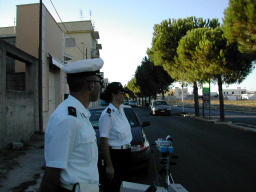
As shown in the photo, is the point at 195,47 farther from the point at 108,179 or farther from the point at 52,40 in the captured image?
the point at 108,179

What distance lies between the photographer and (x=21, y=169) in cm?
558

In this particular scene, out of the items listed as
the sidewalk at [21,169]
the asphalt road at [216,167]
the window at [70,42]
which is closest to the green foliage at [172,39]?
the asphalt road at [216,167]

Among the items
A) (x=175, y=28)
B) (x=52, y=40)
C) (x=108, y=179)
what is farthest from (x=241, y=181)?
(x=175, y=28)

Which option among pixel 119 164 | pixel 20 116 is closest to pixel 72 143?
pixel 119 164

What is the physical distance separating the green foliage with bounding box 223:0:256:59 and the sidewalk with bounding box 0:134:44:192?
1066 cm

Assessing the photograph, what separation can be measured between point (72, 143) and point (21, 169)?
194 inches

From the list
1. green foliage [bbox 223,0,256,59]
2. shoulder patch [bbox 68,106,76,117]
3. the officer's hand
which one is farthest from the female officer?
green foliage [bbox 223,0,256,59]

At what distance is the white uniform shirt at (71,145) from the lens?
139 centimetres

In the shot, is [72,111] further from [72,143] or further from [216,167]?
[216,167]

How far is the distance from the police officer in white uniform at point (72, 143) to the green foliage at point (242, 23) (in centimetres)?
1110

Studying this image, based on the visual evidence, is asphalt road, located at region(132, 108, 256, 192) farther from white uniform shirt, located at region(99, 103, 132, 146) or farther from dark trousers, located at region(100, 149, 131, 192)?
white uniform shirt, located at region(99, 103, 132, 146)

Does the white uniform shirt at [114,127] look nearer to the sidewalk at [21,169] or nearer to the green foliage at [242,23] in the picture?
the sidewalk at [21,169]

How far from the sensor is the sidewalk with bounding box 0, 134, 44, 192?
14.2 feet

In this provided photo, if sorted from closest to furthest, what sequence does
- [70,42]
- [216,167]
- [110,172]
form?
[110,172] < [216,167] < [70,42]
